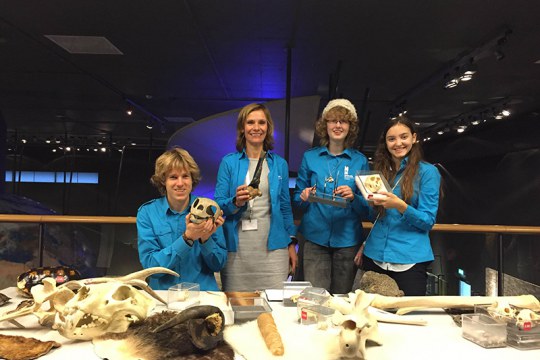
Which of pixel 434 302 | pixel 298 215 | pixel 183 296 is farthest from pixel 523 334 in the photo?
pixel 298 215

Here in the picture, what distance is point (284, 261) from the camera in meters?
2.49

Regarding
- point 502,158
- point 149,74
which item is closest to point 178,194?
point 149,74

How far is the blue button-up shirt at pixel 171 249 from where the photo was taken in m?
2.05

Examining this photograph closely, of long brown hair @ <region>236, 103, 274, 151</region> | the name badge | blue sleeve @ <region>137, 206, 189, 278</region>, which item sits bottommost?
blue sleeve @ <region>137, 206, 189, 278</region>

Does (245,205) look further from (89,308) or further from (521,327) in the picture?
(521,327)

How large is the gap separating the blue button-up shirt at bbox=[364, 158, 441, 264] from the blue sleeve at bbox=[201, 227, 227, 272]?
2.63 ft

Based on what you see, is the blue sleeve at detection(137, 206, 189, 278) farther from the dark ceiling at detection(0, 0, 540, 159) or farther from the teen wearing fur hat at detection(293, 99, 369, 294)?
the dark ceiling at detection(0, 0, 540, 159)

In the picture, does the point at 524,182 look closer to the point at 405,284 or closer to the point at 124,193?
the point at 405,284

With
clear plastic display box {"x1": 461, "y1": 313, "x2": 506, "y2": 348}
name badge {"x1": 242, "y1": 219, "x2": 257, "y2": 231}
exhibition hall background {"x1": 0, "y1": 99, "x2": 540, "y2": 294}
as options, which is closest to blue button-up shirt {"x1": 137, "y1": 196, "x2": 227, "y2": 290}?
name badge {"x1": 242, "y1": 219, "x2": 257, "y2": 231}

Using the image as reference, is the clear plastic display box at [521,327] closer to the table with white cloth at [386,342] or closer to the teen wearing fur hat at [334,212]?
the table with white cloth at [386,342]

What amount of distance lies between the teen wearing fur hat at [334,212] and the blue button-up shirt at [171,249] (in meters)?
0.59

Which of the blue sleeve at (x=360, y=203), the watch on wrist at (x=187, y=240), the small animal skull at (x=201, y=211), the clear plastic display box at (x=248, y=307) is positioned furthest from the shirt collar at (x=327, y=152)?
the clear plastic display box at (x=248, y=307)

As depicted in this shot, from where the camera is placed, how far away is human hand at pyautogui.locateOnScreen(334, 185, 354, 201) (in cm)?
236

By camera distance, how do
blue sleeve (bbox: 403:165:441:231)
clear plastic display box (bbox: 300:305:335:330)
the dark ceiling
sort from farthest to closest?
the dark ceiling
blue sleeve (bbox: 403:165:441:231)
clear plastic display box (bbox: 300:305:335:330)
